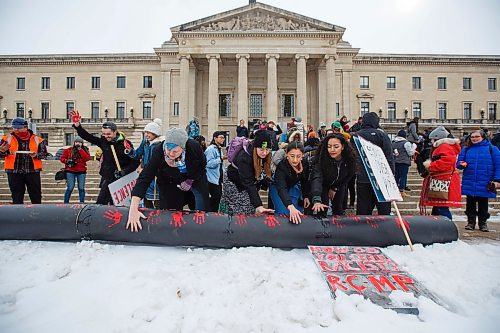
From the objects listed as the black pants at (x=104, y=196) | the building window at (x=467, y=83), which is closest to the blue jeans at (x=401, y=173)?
the black pants at (x=104, y=196)

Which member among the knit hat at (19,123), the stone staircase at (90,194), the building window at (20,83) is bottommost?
the stone staircase at (90,194)

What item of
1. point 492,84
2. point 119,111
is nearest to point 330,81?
point 492,84

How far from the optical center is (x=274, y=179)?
4000mm

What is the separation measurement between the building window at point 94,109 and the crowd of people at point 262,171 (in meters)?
37.1

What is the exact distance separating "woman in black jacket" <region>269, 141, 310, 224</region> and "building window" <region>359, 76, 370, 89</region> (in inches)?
1456

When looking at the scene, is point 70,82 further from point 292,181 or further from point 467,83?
point 467,83

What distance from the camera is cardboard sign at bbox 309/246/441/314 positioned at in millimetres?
2375

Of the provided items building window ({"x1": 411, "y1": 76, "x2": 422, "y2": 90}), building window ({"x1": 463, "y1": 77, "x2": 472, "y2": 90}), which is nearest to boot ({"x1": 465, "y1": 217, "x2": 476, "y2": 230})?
building window ({"x1": 411, "y1": 76, "x2": 422, "y2": 90})

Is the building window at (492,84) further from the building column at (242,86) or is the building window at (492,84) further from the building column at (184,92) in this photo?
the building column at (184,92)

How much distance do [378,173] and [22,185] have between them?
19.3ft

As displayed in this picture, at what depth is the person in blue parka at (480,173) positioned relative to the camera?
5184 millimetres

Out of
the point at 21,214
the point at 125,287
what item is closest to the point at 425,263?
the point at 125,287

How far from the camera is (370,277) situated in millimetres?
2705

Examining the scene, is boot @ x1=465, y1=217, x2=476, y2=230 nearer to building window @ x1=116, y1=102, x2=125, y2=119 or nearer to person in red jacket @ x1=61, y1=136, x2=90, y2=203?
person in red jacket @ x1=61, y1=136, x2=90, y2=203
